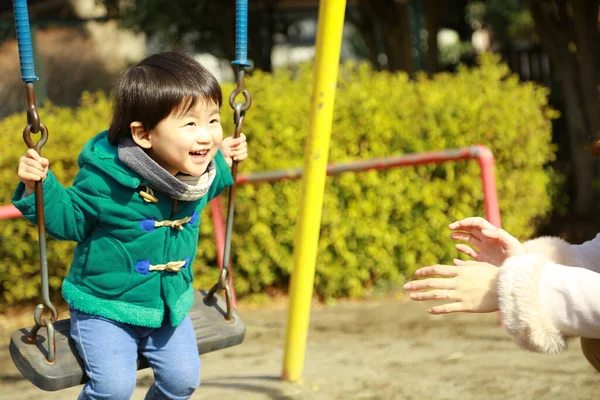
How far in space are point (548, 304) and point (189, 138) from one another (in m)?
1.15

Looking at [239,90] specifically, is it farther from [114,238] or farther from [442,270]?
[442,270]

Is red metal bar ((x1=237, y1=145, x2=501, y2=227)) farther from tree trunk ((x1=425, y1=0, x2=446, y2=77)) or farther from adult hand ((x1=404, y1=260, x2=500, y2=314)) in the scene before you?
tree trunk ((x1=425, y1=0, x2=446, y2=77))

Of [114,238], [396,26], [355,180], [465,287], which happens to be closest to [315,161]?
[114,238]

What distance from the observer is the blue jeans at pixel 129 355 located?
2479 millimetres

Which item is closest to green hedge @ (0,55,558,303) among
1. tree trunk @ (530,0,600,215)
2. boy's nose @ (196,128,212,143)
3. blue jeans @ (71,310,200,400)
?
tree trunk @ (530,0,600,215)

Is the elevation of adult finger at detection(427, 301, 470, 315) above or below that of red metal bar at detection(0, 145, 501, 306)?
below

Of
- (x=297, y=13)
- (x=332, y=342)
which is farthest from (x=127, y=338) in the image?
(x=297, y=13)

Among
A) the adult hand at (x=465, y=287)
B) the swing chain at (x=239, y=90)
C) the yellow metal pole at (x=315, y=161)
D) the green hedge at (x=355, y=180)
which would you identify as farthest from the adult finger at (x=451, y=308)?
the green hedge at (x=355, y=180)

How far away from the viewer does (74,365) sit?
8.09 feet

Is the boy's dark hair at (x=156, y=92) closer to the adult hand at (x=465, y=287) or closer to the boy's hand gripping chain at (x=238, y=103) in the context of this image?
the boy's hand gripping chain at (x=238, y=103)

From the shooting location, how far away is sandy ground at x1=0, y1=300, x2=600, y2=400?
3.66 metres

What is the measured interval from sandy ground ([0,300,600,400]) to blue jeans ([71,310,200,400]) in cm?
100

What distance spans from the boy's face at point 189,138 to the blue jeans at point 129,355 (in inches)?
21.1

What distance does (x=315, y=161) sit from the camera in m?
3.32
